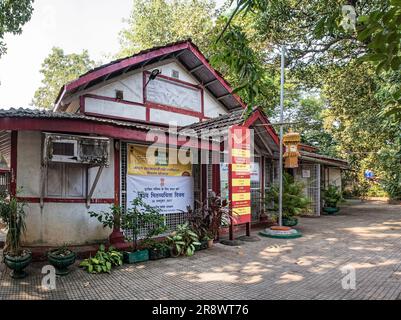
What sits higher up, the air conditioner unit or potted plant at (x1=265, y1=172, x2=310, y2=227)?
the air conditioner unit

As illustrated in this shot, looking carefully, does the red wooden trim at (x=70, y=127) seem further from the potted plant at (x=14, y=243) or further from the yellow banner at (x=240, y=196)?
the yellow banner at (x=240, y=196)

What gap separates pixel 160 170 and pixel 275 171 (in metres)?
6.08

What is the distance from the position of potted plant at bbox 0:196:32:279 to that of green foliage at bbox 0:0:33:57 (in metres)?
6.25

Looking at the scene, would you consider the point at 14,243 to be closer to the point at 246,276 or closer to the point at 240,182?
the point at 246,276

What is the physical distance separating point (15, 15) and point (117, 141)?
561 cm

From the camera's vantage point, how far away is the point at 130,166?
24.3 ft

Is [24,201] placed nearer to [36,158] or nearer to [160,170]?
[36,158]

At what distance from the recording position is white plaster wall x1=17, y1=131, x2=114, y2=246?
6.30 metres

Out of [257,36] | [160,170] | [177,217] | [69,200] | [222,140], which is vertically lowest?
[177,217]

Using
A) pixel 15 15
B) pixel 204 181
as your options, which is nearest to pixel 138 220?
pixel 204 181

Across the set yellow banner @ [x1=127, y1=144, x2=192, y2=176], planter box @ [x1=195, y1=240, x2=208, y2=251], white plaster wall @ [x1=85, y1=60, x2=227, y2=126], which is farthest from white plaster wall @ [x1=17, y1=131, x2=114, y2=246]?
planter box @ [x1=195, y1=240, x2=208, y2=251]

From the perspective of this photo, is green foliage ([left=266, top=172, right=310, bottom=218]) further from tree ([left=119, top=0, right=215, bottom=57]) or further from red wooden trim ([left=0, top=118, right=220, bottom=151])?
tree ([left=119, top=0, right=215, bottom=57])

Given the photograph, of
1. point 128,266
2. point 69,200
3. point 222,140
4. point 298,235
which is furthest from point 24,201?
point 298,235

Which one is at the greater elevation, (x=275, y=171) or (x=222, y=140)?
(x=222, y=140)
